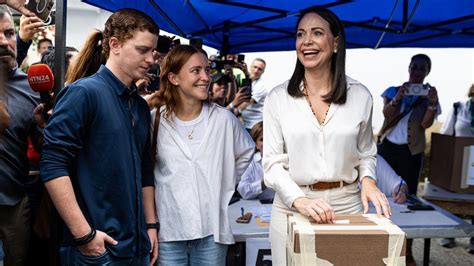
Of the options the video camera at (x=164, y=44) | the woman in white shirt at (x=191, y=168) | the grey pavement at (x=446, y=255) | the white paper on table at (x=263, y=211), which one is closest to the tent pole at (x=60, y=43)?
the woman in white shirt at (x=191, y=168)

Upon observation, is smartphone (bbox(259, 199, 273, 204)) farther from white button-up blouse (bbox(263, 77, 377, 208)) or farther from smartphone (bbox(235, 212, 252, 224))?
white button-up blouse (bbox(263, 77, 377, 208))

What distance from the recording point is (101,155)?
1.65m

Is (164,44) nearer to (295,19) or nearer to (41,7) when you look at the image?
(41,7)

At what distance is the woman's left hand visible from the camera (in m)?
1.65

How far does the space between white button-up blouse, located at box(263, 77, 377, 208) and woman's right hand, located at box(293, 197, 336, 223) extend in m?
0.14

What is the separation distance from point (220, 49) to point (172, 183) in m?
3.51

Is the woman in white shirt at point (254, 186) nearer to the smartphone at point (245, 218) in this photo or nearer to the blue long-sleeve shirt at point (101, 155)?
the smartphone at point (245, 218)

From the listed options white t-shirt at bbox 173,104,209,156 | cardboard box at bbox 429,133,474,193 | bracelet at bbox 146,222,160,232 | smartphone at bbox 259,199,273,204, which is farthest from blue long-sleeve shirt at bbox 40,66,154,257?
cardboard box at bbox 429,133,474,193

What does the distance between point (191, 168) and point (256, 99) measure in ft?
16.0

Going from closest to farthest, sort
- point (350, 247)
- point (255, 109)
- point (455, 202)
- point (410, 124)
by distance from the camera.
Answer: point (350, 247)
point (455, 202)
point (410, 124)
point (255, 109)

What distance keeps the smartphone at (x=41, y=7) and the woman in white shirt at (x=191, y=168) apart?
21.6 inches

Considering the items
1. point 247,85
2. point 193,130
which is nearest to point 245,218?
point 193,130

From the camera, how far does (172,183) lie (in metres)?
2.05

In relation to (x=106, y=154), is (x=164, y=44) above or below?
above
